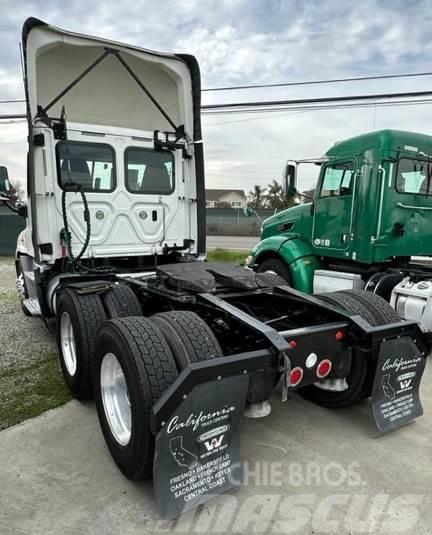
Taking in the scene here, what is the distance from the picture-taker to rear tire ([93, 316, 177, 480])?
7.79 ft

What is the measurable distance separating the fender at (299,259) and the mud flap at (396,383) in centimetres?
354

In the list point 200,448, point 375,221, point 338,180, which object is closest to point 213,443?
point 200,448

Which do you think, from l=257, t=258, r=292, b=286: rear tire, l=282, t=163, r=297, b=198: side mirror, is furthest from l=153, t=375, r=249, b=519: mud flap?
l=282, t=163, r=297, b=198: side mirror

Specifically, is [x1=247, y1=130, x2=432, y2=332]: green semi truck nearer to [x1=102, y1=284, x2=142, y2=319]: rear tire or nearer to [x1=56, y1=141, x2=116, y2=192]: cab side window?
[x1=56, y1=141, x2=116, y2=192]: cab side window

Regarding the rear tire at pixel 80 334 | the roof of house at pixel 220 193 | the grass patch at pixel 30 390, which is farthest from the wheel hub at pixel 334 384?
the roof of house at pixel 220 193

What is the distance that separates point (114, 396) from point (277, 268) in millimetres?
4632

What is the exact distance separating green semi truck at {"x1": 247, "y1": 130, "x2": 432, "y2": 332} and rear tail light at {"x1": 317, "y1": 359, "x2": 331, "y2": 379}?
2.81 meters

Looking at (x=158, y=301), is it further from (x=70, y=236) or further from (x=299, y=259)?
(x=299, y=259)

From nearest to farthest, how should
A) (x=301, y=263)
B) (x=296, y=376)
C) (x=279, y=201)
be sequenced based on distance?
(x=296, y=376) < (x=301, y=263) < (x=279, y=201)

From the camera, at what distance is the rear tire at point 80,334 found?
12.1 feet

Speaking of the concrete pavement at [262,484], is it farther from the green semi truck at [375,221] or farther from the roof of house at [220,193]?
the roof of house at [220,193]

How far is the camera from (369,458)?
292cm

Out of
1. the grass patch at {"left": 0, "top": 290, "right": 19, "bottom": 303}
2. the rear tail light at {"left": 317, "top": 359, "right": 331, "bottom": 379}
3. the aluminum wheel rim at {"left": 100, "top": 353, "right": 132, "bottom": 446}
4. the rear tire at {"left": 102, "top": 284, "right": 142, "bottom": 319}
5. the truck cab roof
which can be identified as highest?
the truck cab roof

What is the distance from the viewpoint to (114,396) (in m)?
3.02
